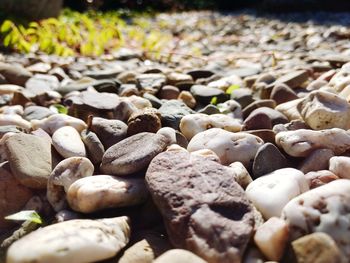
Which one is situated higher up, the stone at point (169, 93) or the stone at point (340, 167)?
the stone at point (340, 167)

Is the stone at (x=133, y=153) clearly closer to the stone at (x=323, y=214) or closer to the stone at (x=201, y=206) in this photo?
the stone at (x=201, y=206)

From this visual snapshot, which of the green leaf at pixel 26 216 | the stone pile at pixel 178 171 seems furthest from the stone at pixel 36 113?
the green leaf at pixel 26 216

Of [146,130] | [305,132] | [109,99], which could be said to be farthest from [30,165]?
[305,132]

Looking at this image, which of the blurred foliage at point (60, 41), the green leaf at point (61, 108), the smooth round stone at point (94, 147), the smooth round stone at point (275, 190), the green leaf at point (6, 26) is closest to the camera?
the smooth round stone at point (275, 190)

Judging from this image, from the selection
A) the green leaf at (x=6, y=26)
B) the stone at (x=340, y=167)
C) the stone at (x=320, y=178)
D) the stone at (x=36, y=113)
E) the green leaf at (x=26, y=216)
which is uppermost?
the green leaf at (x=6, y=26)

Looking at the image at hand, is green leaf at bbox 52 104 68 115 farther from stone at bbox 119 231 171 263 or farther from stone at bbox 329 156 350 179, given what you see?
stone at bbox 329 156 350 179

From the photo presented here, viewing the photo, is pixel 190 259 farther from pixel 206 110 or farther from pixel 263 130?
pixel 206 110
